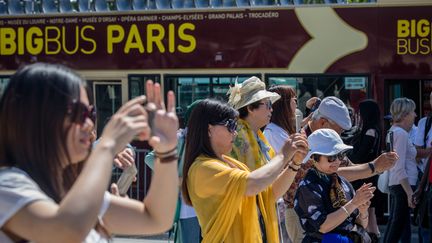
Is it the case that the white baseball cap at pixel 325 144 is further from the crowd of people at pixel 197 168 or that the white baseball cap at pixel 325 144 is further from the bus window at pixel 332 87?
the bus window at pixel 332 87

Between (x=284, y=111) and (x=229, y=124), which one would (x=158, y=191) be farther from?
(x=284, y=111)

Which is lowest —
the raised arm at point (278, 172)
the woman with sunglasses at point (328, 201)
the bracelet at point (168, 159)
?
the woman with sunglasses at point (328, 201)

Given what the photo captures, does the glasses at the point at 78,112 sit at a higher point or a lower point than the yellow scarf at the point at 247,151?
higher

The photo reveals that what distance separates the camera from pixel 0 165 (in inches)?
89.3

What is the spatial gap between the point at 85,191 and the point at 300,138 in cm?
225

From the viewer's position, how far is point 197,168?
4.05m

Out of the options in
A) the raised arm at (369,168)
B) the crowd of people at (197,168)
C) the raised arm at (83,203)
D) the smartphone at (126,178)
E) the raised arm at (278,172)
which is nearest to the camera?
the raised arm at (83,203)

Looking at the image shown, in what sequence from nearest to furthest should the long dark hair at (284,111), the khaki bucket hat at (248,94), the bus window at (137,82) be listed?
the khaki bucket hat at (248,94) → the long dark hair at (284,111) → the bus window at (137,82)

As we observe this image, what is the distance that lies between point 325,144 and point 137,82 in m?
7.15

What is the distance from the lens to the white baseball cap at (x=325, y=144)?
16.2 ft

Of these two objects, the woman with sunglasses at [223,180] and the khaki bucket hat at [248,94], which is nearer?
the woman with sunglasses at [223,180]

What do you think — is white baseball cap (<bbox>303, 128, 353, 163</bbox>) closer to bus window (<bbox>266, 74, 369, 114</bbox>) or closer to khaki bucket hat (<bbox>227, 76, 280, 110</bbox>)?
khaki bucket hat (<bbox>227, 76, 280, 110</bbox>)

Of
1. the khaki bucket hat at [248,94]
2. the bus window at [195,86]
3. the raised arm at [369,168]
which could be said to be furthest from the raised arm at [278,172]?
the bus window at [195,86]

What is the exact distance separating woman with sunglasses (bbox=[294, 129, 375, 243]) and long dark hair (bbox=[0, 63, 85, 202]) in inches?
104
